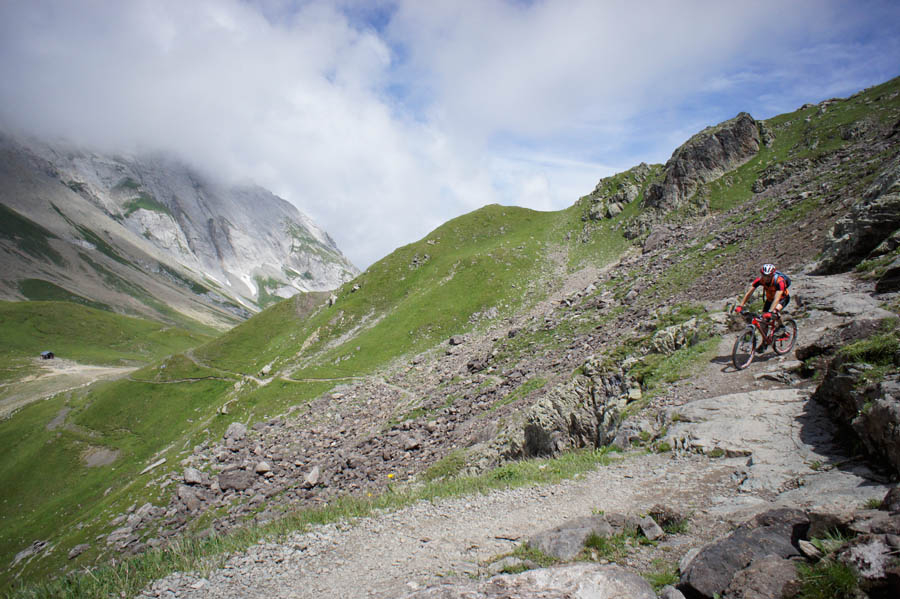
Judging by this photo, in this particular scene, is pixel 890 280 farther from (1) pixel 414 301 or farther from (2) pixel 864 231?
(1) pixel 414 301

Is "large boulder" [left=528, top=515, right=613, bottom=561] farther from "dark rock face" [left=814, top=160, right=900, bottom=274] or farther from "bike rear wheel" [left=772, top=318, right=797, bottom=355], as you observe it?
"dark rock face" [left=814, top=160, right=900, bottom=274]

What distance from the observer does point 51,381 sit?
10294cm

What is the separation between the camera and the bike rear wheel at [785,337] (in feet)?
48.7

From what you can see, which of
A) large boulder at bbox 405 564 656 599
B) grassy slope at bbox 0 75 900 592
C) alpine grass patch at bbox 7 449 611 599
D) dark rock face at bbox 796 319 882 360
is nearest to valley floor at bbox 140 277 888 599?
alpine grass patch at bbox 7 449 611 599

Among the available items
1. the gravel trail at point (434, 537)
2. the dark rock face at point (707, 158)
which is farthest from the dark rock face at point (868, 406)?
the dark rock face at point (707, 158)

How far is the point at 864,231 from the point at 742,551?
24.1m

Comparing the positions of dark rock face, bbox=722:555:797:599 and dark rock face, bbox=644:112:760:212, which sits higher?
dark rock face, bbox=644:112:760:212

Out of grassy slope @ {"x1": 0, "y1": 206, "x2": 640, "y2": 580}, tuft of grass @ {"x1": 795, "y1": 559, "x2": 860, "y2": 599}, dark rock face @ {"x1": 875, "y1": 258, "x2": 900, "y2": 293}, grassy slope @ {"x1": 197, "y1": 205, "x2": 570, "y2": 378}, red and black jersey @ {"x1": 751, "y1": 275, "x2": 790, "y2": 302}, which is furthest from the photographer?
grassy slope @ {"x1": 197, "y1": 205, "x2": 570, "y2": 378}

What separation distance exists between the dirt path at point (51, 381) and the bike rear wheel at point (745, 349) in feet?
392

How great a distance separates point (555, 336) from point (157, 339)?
173 metres

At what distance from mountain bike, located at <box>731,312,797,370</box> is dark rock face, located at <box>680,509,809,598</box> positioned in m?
10.6

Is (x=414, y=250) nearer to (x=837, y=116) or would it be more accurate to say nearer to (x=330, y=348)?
(x=330, y=348)

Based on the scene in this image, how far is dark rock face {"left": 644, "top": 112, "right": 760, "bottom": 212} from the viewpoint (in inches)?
2382

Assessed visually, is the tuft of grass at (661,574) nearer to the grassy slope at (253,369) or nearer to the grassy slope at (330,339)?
the grassy slope at (330,339)
